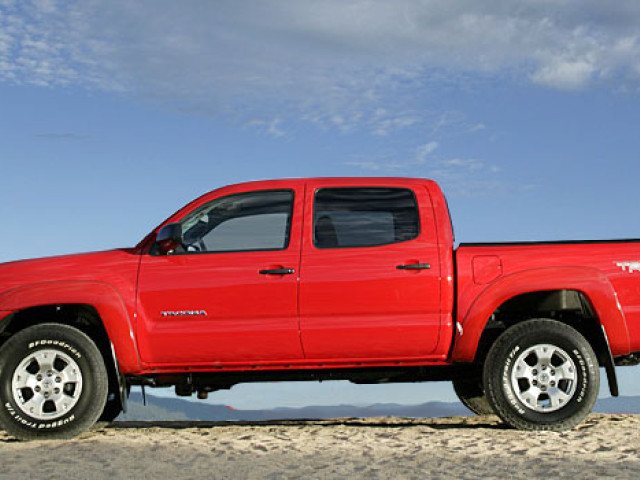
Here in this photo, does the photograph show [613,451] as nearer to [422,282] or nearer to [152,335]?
[422,282]

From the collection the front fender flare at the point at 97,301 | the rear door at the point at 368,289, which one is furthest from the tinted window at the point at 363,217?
the front fender flare at the point at 97,301

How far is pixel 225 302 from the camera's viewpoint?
22.6 ft

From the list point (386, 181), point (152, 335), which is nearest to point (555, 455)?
point (386, 181)

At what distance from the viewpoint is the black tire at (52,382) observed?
274 inches

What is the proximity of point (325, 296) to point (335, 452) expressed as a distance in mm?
1246

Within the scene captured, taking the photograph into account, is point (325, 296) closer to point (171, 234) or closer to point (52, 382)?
point (171, 234)

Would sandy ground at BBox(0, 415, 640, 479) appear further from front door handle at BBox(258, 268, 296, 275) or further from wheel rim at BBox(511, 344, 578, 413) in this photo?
front door handle at BBox(258, 268, 296, 275)

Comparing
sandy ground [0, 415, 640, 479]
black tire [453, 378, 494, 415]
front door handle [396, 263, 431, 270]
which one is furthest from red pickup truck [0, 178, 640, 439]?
black tire [453, 378, 494, 415]

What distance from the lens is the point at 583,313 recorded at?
7234 mm

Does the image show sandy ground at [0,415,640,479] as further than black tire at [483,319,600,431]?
No

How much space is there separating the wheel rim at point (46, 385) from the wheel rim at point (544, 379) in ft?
11.8

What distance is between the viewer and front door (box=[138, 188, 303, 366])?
6887 millimetres

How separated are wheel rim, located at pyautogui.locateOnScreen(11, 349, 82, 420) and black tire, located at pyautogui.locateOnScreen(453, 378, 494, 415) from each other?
369cm

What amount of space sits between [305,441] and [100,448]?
1.59 m
